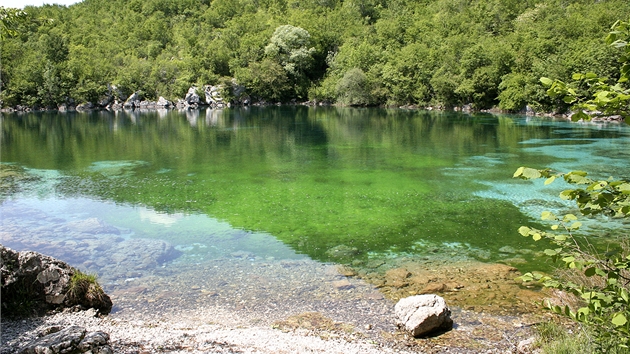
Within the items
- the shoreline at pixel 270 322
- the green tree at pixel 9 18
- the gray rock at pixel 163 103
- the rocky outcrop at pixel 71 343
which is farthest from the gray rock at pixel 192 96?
the rocky outcrop at pixel 71 343

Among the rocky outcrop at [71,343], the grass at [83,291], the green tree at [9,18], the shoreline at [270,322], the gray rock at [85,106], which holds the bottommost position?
the shoreline at [270,322]

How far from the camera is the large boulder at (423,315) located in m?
7.67

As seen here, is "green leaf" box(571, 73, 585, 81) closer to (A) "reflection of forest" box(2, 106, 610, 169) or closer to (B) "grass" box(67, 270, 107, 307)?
(B) "grass" box(67, 270, 107, 307)

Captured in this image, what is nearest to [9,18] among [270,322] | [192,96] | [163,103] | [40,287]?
[40,287]

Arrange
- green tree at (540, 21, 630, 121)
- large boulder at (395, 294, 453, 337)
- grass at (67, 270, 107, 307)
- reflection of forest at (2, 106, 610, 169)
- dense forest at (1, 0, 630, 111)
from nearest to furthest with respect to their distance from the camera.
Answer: green tree at (540, 21, 630, 121) < large boulder at (395, 294, 453, 337) < grass at (67, 270, 107, 307) < reflection of forest at (2, 106, 610, 169) < dense forest at (1, 0, 630, 111)

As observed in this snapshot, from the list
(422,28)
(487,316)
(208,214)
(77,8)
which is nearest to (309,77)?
(422,28)

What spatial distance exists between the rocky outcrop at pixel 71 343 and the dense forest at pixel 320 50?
5411 centimetres

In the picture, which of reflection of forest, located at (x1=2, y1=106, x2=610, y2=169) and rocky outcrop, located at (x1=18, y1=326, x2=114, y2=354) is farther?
reflection of forest, located at (x1=2, y1=106, x2=610, y2=169)

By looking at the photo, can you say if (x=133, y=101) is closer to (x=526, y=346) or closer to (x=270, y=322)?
(x=270, y=322)

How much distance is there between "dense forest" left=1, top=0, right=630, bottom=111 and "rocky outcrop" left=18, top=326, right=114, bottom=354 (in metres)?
54.1

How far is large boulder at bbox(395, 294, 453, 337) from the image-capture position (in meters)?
7.67

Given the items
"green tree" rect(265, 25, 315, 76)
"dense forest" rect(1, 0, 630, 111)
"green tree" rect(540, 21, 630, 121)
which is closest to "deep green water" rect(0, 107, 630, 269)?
"green tree" rect(540, 21, 630, 121)

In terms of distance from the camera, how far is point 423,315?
769 centimetres

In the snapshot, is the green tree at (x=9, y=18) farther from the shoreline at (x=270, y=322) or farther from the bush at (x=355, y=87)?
the bush at (x=355, y=87)
